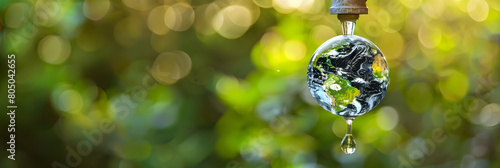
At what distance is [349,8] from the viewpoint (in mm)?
447

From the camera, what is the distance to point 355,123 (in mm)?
1016

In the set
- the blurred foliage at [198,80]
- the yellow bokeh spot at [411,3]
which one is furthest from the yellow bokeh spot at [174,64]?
the yellow bokeh spot at [411,3]

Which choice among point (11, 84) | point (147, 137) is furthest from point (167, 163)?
point (11, 84)

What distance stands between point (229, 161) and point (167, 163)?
4.5 inches

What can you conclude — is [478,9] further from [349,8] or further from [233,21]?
[349,8]

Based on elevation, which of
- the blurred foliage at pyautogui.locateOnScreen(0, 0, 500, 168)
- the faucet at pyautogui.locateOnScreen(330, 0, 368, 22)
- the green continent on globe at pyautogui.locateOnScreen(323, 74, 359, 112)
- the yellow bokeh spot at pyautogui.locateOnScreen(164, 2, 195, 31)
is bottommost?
the green continent on globe at pyautogui.locateOnScreen(323, 74, 359, 112)

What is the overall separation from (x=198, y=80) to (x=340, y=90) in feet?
2.01

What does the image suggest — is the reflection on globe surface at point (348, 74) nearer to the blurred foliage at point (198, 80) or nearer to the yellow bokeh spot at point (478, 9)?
the blurred foliage at point (198, 80)

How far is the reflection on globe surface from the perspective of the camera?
1.44 feet

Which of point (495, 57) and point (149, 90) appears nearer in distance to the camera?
point (149, 90)

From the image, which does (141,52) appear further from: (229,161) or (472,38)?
(472,38)

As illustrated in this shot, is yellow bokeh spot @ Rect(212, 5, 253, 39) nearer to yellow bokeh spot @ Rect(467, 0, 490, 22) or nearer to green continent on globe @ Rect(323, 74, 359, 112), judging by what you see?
yellow bokeh spot @ Rect(467, 0, 490, 22)

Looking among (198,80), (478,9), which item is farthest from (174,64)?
(478,9)

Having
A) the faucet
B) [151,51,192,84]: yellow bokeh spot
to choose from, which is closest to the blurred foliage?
[151,51,192,84]: yellow bokeh spot
